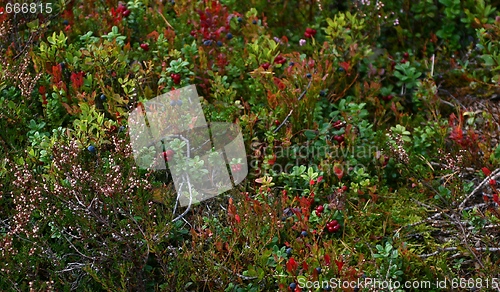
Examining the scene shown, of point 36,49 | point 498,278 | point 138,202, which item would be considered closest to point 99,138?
point 138,202

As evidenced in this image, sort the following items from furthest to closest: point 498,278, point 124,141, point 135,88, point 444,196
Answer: point 135,88 < point 444,196 < point 124,141 < point 498,278

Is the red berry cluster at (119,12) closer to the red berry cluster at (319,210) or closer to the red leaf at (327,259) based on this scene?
the red berry cluster at (319,210)

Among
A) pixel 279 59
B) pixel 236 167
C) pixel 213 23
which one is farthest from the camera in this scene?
pixel 213 23

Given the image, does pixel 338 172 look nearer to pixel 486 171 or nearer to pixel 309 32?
pixel 486 171

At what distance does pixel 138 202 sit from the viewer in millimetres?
3301

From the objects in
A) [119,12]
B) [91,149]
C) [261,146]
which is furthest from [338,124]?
[119,12]

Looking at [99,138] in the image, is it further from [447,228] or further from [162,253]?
[447,228]

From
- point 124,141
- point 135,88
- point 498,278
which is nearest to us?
point 498,278

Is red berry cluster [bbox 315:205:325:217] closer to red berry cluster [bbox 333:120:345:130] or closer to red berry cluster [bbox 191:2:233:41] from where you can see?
red berry cluster [bbox 333:120:345:130]

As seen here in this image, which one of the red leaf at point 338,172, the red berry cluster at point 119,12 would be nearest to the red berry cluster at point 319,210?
the red leaf at point 338,172

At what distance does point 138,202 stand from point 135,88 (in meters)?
0.91

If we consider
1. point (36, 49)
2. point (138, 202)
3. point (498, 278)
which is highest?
point (36, 49)

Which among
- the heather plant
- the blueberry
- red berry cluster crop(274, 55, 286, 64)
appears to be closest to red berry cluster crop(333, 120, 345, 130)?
the heather plant

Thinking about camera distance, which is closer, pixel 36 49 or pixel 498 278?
pixel 498 278
